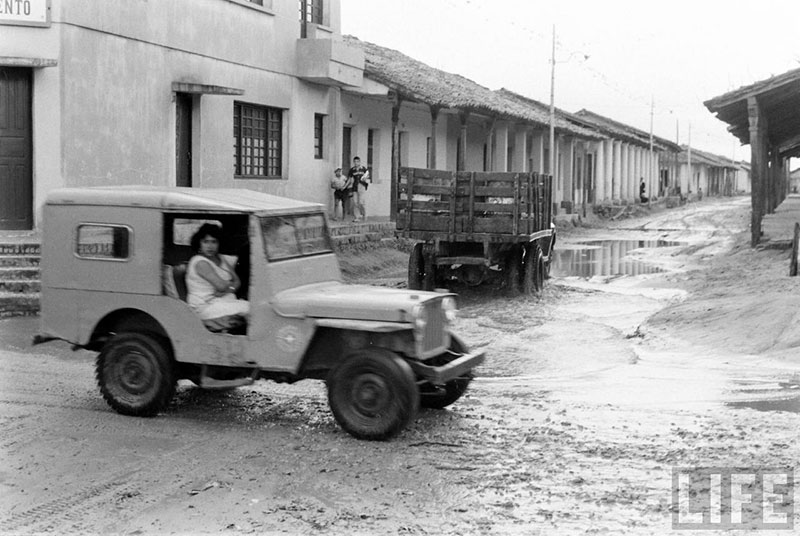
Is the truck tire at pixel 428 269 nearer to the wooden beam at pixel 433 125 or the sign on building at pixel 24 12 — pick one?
the sign on building at pixel 24 12

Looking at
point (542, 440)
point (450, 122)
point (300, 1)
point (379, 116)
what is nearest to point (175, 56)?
point (300, 1)

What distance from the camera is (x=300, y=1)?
22.5 m

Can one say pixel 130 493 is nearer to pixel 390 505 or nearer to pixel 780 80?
pixel 390 505

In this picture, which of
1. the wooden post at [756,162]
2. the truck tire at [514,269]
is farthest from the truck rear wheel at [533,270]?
the wooden post at [756,162]

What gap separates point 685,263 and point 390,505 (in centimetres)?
1824

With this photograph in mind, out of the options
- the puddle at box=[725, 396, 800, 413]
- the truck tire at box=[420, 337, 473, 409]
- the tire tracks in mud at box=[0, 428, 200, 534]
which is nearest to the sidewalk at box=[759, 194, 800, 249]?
the puddle at box=[725, 396, 800, 413]

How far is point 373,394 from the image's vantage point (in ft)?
23.4

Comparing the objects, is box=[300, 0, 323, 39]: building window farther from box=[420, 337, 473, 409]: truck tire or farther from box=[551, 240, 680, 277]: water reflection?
box=[420, 337, 473, 409]: truck tire

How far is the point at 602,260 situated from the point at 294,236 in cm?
1676

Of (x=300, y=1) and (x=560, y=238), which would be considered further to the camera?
(x=560, y=238)

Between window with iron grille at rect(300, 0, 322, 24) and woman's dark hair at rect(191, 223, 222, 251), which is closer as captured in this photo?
woman's dark hair at rect(191, 223, 222, 251)

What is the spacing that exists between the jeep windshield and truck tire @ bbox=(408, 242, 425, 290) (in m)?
7.36

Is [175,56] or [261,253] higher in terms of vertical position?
[175,56]

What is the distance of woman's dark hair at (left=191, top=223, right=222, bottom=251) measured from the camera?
7.88m
